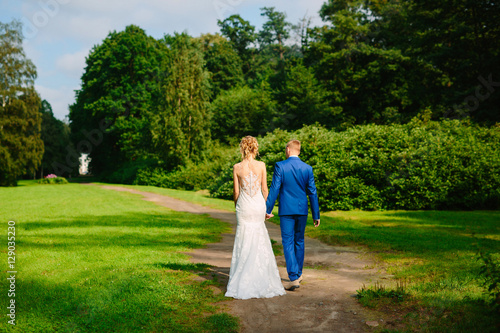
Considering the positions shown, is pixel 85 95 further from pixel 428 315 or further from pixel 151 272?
pixel 428 315

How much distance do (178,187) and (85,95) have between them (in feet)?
79.2

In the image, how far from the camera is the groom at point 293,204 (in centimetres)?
584

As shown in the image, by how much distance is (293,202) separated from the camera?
589 centimetres

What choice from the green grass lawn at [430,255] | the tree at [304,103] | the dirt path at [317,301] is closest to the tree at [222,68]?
the tree at [304,103]

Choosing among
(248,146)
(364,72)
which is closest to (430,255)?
(248,146)

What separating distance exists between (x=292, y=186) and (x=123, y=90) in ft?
142

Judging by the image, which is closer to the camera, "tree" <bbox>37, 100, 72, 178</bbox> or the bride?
the bride

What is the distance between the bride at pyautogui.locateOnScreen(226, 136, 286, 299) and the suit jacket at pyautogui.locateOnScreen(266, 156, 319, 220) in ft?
0.65

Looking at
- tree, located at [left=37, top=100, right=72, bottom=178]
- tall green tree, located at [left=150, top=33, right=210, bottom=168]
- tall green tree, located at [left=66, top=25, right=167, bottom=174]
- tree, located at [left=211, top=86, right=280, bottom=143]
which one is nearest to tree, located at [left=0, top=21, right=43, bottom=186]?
tall green tree, located at [left=66, top=25, right=167, bottom=174]

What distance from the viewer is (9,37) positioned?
37250 millimetres

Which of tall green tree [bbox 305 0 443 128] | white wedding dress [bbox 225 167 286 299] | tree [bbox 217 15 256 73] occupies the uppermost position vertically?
tree [bbox 217 15 256 73]

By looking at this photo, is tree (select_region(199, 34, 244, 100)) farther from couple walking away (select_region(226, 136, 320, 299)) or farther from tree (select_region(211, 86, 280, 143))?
couple walking away (select_region(226, 136, 320, 299))

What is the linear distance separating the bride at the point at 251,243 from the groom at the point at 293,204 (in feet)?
0.78

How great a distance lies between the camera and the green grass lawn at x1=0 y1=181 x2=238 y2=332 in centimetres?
443
